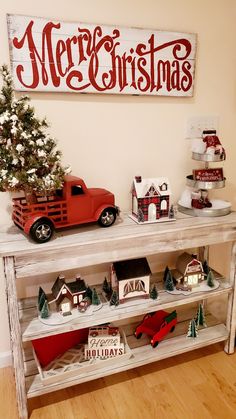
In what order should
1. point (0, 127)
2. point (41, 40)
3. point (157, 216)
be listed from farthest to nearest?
point (157, 216) < point (41, 40) < point (0, 127)

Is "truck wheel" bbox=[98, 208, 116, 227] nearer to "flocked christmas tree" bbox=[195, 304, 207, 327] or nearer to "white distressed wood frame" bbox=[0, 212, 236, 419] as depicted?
"white distressed wood frame" bbox=[0, 212, 236, 419]

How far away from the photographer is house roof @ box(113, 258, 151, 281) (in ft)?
5.37

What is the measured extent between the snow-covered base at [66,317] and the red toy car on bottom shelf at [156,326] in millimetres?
382

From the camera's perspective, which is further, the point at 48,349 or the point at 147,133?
the point at 147,133

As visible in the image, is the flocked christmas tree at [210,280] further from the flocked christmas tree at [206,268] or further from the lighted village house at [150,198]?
the lighted village house at [150,198]

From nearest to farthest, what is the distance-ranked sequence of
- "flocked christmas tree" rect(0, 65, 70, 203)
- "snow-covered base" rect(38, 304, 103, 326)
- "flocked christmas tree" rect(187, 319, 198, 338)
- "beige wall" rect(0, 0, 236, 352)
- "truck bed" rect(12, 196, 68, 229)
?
1. "flocked christmas tree" rect(0, 65, 70, 203)
2. "truck bed" rect(12, 196, 68, 229)
3. "snow-covered base" rect(38, 304, 103, 326)
4. "beige wall" rect(0, 0, 236, 352)
5. "flocked christmas tree" rect(187, 319, 198, 338)

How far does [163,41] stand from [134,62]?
0.63 feet

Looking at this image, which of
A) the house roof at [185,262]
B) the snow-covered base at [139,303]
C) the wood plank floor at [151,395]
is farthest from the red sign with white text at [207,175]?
the wood plank floor at [151,395]

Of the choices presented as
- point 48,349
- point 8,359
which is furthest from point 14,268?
point 8,359

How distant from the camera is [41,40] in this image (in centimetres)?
148

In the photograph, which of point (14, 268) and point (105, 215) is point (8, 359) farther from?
point (105, 215)

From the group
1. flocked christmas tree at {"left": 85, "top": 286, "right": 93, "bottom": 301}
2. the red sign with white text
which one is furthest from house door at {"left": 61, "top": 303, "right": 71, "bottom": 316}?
the red sign with white text

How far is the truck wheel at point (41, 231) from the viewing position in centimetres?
133

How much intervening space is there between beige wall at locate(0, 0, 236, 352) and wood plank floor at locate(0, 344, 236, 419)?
0.40 meters
